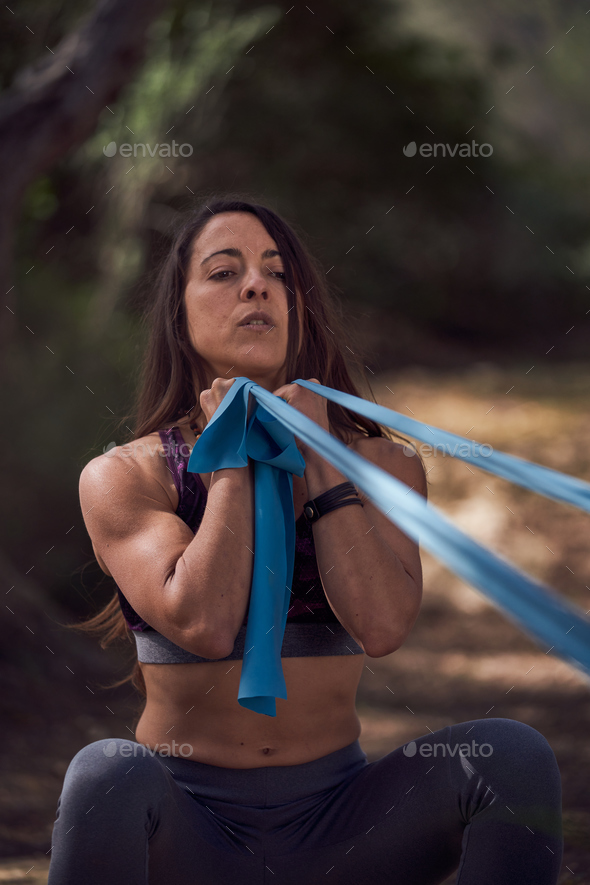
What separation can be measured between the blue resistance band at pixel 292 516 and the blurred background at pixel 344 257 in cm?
62

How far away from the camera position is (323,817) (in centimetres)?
132

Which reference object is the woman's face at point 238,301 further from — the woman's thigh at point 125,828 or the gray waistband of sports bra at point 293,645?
the woman's thigh at point 125,828

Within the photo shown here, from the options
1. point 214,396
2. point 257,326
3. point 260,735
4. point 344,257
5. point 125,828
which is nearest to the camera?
point 125,828

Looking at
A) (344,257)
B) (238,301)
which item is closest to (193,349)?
(238,301)

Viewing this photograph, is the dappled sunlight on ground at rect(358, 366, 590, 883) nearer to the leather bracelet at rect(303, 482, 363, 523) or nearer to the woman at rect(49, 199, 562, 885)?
the woman at rect(49, 199, 562, 885)

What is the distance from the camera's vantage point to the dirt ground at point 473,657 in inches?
118

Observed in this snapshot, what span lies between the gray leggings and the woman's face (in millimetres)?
747

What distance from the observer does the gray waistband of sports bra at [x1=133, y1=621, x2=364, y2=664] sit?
1400 millimetres

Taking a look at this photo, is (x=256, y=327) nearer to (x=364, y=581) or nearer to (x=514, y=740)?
(x=364, y=581)

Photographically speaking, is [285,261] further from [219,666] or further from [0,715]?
[0,715]

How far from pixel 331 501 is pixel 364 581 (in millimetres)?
152

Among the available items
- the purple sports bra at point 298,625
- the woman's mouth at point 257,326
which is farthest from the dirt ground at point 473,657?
the woman's mouth at point 257,326

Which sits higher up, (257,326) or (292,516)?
(257,326)

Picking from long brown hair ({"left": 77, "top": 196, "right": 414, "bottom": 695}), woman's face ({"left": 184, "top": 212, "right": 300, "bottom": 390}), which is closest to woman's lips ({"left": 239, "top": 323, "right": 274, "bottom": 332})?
woman's face ({"left": 184, "top": 212, "right": 300, "bottom": 390})
